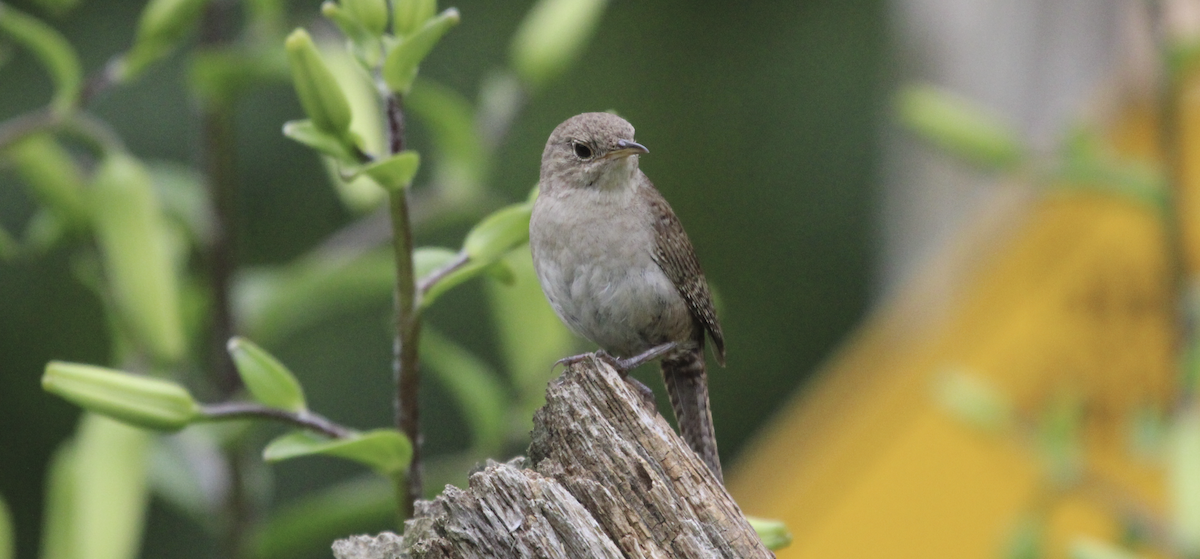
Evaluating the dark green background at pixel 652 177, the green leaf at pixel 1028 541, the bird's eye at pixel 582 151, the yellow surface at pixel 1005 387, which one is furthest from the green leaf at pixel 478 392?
the dark green background at pixel 652 177

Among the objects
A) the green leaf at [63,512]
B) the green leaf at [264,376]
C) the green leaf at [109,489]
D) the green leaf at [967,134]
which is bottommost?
the green leaf at [63,512]

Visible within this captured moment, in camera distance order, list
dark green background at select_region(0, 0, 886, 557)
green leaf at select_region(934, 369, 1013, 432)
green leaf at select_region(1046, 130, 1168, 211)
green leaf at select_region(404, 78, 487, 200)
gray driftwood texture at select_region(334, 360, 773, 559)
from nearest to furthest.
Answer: gray driftwood texture at select_region(334, 360, 773, 559), green leaf at select_region(404, 78, 487, 200), green leaf at select_region(1046, 130, 1168, 211), green leaf at select_region(934, 369, 1013, 432), dark green background at select_region(0, 0, 886, 557)

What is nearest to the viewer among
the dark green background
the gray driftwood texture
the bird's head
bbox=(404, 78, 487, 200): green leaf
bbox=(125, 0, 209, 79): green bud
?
the gray driftwood texture

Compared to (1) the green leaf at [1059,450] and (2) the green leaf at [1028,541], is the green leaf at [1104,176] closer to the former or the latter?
(1) the green leaf at [1059,450]

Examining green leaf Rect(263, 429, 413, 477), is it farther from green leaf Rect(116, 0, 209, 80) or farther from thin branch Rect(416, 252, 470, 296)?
green leaf Rect(116, 0, 209, 80)

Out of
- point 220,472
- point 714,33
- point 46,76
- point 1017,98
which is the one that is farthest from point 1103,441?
point 46,76

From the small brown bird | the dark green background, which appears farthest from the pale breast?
the dark green background

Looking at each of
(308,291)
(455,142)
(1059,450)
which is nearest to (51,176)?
(308,291)
